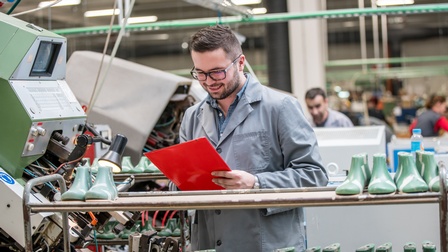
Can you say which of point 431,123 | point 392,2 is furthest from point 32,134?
point 431,123

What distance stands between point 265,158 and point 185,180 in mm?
312

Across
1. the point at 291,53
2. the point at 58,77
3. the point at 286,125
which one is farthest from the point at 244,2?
the point at 286,125

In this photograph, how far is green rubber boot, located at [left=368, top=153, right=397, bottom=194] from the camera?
2.16 m

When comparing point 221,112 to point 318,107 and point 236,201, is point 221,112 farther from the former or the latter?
point 318,107

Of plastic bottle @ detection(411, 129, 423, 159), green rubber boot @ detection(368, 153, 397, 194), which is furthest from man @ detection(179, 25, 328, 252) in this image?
plastic bottle @ detection(411, 129, 423, 159)

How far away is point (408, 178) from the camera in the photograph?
217cm

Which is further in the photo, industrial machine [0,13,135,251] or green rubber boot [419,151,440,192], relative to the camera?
industrial machine [0,13,135,251]

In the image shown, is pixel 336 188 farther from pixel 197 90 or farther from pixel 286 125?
pixel 197 90

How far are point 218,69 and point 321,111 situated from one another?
4.35m

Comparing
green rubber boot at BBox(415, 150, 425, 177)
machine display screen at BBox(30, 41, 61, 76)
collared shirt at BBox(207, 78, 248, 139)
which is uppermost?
machine display screen at BBox(30, 41, 61, 76)

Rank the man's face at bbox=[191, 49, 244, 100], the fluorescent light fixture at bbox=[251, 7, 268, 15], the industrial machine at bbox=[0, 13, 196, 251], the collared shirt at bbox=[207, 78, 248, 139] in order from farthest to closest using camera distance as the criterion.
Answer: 1. the fluorescent light fixture at bbox=[251, 7, 268, 15]
2. the industrial machine at bbox=[0, 13, 196, 251]
3. the collared shirt at bbox=[207, 78, 248, 139]
4. the man's face at bbox=[191, 49, 244, 100]

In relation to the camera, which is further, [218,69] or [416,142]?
[416,142]

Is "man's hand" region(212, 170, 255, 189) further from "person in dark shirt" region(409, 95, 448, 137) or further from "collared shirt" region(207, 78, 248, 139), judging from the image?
"person in dark shirt" region(409, 95, 448, 137)

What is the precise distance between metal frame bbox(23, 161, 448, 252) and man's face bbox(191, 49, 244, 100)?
0.39m
